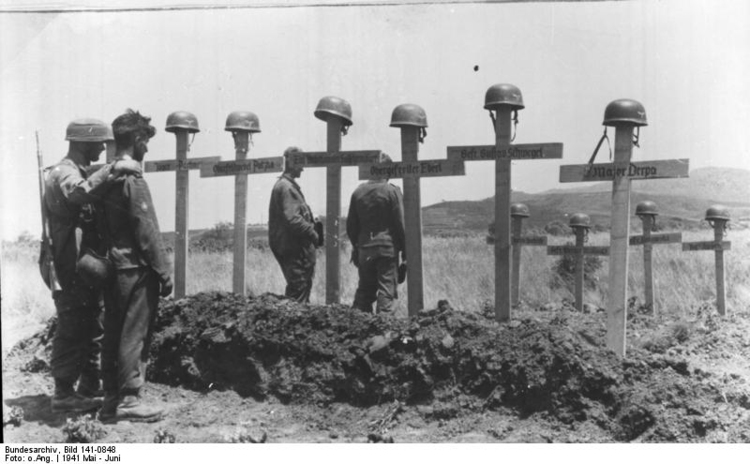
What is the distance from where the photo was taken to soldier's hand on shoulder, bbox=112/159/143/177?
5.88 metres

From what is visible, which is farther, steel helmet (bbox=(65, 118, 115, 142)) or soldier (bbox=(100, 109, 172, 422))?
steel helmet (bbox=(65, 118, 115, 142))

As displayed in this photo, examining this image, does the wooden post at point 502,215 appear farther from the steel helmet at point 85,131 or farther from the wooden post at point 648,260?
the wooden post at point 648,260

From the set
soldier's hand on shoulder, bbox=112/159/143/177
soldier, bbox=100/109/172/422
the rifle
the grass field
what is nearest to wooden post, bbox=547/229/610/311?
the grass field

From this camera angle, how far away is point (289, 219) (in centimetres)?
899

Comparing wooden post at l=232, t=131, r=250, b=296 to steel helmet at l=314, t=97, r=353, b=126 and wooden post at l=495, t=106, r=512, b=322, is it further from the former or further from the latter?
wooden post at l=495, t=106, r=512, b=322

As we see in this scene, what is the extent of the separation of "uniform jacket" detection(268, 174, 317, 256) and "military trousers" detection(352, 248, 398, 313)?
0.67 metres

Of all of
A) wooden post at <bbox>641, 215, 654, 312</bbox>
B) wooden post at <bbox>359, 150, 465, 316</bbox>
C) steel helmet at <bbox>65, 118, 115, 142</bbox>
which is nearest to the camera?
steel helmet at <bbox>65, 118, 115, 142</bbox>

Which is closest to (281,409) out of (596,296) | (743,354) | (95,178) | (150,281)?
(150,281)

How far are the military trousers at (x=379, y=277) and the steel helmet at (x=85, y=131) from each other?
132 inches

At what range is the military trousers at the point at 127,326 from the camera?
6027 millimetres

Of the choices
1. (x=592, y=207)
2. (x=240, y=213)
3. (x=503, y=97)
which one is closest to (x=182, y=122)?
(x=240, y=213)

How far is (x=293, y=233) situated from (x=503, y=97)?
9.39ft

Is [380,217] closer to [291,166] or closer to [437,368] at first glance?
[291,166]
